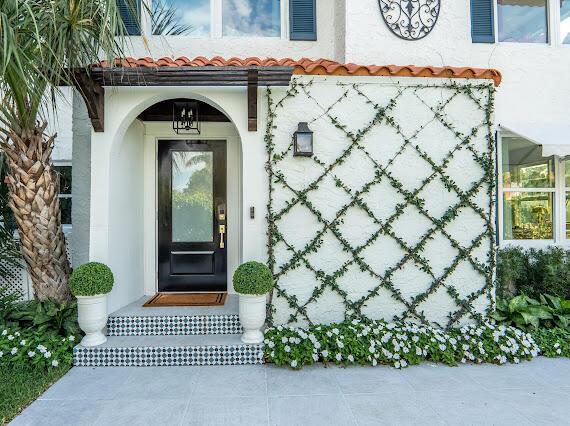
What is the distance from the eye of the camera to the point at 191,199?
7512mm

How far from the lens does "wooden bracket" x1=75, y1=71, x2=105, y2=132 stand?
213 inches

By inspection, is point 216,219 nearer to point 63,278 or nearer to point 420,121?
point 63,278

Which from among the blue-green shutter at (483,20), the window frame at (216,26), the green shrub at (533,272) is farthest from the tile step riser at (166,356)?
the blue-green shutter at (483,20)

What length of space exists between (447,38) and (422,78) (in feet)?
5.77

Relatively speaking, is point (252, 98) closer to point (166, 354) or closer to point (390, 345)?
point (166, 354)

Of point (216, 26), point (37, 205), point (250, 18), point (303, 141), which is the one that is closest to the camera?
point (37, 205)

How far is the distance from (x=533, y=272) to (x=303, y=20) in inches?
283

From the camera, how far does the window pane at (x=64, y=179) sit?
312 inches

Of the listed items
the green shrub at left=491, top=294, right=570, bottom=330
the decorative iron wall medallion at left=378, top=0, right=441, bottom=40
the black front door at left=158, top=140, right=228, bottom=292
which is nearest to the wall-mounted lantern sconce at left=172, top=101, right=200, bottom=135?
the black front door at left=158, top=140, right=228, bottom=292

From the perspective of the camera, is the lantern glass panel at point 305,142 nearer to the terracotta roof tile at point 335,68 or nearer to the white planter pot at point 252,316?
the terracotta roof tile at point 335,68

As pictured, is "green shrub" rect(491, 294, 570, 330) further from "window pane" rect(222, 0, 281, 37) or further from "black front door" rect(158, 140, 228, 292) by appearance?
"window pane" rect(222, 0, 281, 37)

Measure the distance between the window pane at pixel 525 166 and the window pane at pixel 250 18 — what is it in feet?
18.8

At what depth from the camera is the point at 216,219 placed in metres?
7.50

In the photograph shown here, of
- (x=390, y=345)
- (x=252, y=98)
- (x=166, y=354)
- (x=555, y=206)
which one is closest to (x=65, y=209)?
(x=166, y=354)
